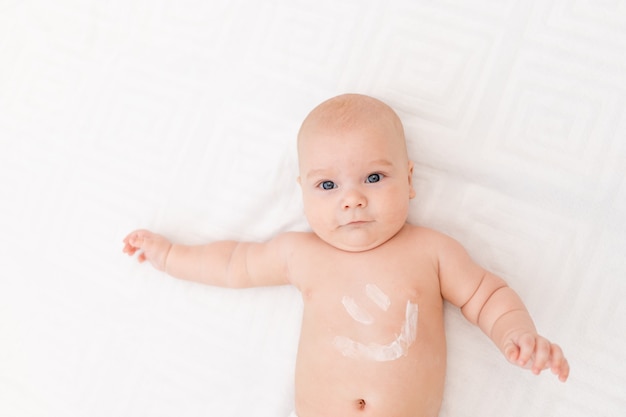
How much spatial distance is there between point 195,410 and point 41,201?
760mm

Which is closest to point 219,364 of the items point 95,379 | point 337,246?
point 95,379

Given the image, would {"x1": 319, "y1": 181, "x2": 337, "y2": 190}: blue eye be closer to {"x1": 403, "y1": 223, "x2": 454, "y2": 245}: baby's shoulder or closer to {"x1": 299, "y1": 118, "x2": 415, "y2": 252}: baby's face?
{"x1": 299, "y1": 118, "x2": 415, "y2": 252}: baby's face

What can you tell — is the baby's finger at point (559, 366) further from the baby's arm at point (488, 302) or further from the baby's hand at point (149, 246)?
the baby's hand at point (149, 246)

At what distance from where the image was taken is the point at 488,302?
1510 mm

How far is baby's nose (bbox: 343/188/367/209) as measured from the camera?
1.46 meters

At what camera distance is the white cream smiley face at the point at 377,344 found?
149 cm

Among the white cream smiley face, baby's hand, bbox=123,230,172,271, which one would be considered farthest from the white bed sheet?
the white cream smiley face

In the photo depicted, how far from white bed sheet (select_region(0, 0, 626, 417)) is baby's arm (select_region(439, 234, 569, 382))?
90 mm

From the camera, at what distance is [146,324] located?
5.88 ft

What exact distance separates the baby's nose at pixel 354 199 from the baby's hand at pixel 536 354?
44 centimetres

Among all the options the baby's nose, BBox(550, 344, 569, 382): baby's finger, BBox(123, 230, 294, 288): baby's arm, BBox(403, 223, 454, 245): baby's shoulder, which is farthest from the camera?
BBox(123, 230, 294, 288): baby's arm

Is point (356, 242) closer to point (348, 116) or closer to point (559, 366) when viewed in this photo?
point (348, 116)

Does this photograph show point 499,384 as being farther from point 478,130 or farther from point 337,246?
point 478,130

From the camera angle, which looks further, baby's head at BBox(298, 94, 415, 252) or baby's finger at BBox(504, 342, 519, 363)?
baby's head at BBox(298, 94, 415, 252)
